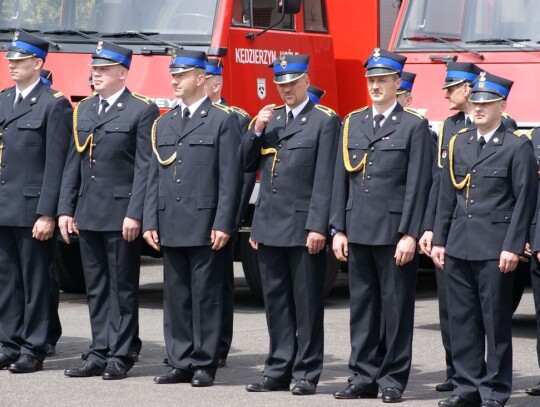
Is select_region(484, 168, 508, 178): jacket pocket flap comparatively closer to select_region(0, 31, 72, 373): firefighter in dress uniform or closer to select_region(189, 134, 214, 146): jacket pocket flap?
select_region(189, 134, 214, 146): jacket pocket flap

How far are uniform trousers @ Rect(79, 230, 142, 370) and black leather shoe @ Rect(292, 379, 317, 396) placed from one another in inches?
46.6

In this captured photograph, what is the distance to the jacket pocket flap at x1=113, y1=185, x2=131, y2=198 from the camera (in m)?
8.74

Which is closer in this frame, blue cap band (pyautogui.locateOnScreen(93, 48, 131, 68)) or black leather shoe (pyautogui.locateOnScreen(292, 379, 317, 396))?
black leather shoe (pyautogui.locateOnScreen(292, 379, 317, 396))

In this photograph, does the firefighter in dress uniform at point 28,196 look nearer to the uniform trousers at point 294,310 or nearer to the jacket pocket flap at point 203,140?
the jacket pocket flap at point 203,140

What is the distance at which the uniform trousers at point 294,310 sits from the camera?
8.23 metres

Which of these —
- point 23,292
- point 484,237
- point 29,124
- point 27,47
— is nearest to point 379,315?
point 484,237

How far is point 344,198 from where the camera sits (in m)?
8.15

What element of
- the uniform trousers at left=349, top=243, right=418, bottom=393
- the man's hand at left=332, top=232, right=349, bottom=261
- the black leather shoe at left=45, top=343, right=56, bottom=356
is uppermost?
the man's hand at left=332, top=232, right=349, bottom=261

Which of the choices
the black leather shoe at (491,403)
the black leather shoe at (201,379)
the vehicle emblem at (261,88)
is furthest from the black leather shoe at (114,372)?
the vehicle emblem at (261,88)

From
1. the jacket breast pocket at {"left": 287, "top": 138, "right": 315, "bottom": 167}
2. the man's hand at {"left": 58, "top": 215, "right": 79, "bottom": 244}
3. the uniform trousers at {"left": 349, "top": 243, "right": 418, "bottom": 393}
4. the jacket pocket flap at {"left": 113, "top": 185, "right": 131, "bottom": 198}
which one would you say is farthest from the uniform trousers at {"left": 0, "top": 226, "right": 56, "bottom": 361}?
the uniform trousers at {"left": 349, "top": 243, "right": 418, "bottom": 393}

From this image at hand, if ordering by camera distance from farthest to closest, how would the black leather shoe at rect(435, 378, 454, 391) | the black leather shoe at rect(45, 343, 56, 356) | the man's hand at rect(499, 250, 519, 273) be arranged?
the black leather shoe at rect(45, 343, 56, 356)
the black leather shoe at rect(435, 378, 454, 391)
the man's hand at rect(499, 250, 519, 273)

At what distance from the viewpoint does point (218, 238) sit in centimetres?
837

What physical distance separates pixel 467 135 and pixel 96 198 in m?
2.39

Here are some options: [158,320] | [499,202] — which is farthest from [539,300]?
[158,320]
